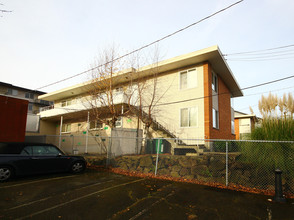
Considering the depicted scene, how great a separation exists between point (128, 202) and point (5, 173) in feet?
16.4

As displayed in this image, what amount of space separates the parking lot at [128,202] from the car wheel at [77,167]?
182 centimetres

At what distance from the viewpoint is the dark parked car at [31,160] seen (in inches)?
279

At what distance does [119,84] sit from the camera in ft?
55.0

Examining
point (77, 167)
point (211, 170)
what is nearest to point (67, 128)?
point (77, 167)

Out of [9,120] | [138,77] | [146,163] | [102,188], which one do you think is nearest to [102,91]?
[138,77]

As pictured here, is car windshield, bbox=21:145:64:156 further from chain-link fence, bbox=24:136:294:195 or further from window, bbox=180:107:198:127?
window, bbox=180:107:198:127

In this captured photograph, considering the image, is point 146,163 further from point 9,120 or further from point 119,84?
point 119,84

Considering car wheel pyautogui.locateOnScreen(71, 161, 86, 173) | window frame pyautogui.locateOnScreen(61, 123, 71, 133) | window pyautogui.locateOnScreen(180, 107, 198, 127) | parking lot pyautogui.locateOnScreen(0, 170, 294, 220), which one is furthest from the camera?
window frame pyautogui.locateOnScreen(61, 123, 71, 133)

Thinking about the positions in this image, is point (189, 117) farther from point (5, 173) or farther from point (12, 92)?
point (12, 92)

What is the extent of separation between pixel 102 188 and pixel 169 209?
275 centimetres

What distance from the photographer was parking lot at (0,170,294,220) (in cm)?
434

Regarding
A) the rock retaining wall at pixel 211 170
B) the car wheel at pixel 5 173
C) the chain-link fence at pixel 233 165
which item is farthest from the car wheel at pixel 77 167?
the car wheel at pixel 5 173

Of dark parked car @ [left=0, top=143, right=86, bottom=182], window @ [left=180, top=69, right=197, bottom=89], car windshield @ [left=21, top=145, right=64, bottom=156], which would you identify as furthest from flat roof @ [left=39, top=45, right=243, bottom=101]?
dark parked car @ [left=0, top=143, right=86, bottom=182]

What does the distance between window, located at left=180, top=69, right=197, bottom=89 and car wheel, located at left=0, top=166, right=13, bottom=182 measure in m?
11.4
